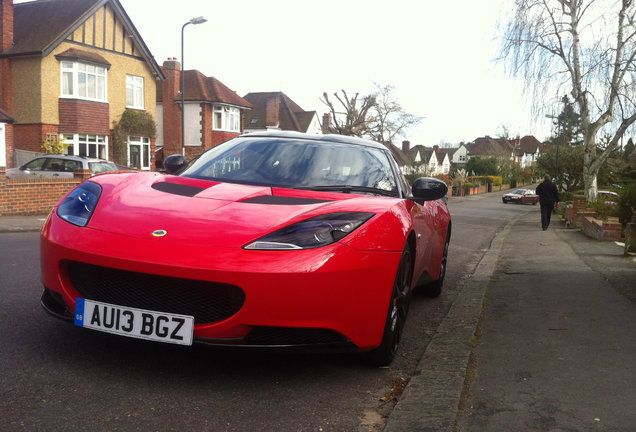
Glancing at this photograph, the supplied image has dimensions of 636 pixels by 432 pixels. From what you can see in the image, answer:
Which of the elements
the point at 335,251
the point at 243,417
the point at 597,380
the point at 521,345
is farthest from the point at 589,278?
the point at 243,417

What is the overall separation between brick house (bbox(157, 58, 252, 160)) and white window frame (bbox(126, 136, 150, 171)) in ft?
29.9

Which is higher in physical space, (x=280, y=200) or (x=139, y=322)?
(x=280, y=200)

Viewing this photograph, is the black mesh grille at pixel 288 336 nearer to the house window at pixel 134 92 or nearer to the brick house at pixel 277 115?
the house window at pixel 134 92

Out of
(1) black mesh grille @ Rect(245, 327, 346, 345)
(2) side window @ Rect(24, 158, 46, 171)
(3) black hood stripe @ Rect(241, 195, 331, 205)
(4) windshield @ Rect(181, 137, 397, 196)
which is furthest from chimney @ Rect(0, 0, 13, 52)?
(1) black mesh grille @ Rect(245, 327, 346, 345)

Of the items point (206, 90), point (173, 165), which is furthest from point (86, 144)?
point (173, 165)

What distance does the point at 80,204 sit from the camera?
3.48 m

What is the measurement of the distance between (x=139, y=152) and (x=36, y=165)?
46.1 feet

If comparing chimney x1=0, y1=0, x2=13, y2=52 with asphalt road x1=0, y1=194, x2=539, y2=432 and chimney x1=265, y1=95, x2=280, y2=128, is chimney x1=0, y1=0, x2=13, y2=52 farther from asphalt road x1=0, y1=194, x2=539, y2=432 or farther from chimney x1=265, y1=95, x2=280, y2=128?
chimney x1=265, y1=95, x2=280, y2=128

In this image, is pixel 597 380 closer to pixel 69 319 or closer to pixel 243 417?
pixel 243 417

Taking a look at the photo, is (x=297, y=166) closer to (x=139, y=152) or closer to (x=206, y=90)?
(x=139, y=152)

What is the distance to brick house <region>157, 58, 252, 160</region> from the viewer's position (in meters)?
44.1

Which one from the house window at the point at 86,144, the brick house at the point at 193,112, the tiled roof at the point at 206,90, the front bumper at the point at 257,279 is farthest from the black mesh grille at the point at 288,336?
the tiled roof at the point at 206,90

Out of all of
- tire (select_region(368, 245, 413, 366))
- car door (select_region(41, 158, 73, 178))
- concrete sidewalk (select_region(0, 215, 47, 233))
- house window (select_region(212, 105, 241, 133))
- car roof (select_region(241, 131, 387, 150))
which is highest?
house window (select_region(212, 105, 241, 133))

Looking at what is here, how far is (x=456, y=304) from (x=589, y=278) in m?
2.63
